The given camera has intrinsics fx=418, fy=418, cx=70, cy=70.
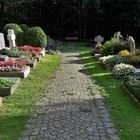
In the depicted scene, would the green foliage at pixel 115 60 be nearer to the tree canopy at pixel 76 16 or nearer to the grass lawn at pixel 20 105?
the grass lawn at pixel 20 105

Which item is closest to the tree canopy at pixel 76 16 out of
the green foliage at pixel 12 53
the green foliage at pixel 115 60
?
the green foliage at pixel 12 53

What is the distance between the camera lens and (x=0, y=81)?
13195 millimetres

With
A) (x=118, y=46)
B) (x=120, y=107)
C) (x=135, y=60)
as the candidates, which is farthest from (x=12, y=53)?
(x=120, y=107)

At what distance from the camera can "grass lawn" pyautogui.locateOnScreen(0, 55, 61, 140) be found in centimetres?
910

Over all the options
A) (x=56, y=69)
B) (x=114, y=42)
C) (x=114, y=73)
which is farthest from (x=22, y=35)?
(x=114, y=73)

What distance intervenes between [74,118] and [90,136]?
1514 millimetres

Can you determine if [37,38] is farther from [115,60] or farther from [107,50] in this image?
[115,60]

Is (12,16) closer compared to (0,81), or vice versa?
(0,81)

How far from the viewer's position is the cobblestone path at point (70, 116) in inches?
341

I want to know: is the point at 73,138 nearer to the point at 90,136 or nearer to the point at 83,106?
the point at 90,136

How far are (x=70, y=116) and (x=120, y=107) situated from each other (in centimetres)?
184

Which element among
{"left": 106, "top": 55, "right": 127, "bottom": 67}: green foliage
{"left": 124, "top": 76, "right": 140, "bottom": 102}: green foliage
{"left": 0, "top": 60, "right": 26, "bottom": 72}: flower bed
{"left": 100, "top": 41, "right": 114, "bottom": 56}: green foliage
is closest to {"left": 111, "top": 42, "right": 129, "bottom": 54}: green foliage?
{"left": 100, "top": 41, "right": 114, "bottom": 56}: green foliage

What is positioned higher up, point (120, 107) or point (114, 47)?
point (114, 47)

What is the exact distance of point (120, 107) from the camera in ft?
37.6
